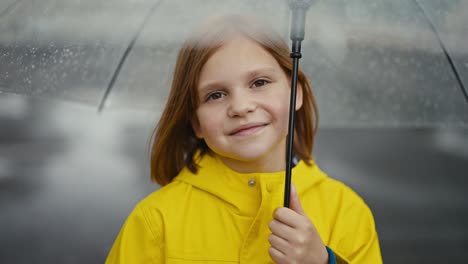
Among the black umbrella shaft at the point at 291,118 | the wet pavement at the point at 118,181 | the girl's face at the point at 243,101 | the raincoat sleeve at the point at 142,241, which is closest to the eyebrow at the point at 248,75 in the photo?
the girl's face at the point at 243,101

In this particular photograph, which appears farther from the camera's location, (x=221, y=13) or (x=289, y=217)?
(x=221, y=13)

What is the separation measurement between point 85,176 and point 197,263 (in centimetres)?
509

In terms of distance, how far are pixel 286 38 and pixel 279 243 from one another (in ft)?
2.35

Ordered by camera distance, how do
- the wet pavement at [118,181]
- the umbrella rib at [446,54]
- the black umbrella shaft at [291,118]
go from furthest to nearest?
the wet pavement at [118,181]
the umbrella rib at [446,54]
the black umbrella shaft at [291,118]

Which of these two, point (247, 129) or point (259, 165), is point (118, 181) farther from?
→ point (247, 129)

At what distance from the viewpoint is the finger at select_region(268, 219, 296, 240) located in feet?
6.72

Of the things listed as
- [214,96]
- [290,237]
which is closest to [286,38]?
[214,96]

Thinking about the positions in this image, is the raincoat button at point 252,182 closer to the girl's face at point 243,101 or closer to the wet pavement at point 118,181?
the girl's face at point 243,101

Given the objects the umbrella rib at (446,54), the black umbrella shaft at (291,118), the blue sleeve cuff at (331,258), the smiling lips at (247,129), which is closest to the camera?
the black umbrella shaft at (291,118)

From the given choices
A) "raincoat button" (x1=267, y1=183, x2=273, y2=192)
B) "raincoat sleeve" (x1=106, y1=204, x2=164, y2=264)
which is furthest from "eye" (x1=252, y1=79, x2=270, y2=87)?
"raincoat sleeve" (x1=106, y1=204, x2=164, y2=264)

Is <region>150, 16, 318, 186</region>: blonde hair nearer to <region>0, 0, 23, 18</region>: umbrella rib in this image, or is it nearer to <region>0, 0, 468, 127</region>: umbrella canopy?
<region>0, 0, 468, 127</region>: umbrella canopy

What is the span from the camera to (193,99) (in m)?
2.38

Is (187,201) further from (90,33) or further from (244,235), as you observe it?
(90,33)

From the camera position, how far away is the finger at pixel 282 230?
2047mm
